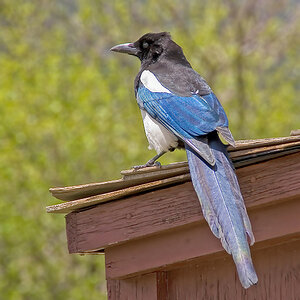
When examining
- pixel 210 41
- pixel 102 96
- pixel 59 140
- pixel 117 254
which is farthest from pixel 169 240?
pixel 210 41

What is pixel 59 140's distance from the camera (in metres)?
11.8

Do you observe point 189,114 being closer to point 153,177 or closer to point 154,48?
point 153,177

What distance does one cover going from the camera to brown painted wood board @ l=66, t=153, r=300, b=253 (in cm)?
292

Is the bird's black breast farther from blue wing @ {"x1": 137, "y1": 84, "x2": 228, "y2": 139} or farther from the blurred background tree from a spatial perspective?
the blurred background tree

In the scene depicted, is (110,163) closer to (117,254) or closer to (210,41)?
(210,41)

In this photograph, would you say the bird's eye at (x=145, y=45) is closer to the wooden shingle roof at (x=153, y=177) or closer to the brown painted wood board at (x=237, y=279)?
the wooden shingle roof at (x=153, y=177)

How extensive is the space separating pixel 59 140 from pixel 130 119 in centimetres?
155

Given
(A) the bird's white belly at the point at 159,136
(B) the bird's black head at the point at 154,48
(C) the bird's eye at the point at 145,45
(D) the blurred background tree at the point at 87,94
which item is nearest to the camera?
(A) the bird's white belly at the point at 159,136

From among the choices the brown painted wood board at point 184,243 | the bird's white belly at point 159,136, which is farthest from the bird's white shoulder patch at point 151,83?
the brown painted wood board at point 184,243

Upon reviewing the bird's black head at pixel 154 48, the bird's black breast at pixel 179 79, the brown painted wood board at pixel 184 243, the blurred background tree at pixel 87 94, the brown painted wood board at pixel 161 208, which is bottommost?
the brown painted wood board at pixel 184 243

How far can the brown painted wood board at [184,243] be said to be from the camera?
2.97 meters

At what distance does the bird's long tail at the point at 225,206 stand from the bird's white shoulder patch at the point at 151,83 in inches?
35.7

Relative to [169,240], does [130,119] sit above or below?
above

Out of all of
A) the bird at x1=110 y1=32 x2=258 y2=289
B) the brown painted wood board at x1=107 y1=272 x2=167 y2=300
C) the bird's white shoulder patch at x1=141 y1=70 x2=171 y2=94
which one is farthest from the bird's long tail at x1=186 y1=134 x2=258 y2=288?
the bird's white shoulder patch at x1=141 y1=70 x2=171 y2=94
